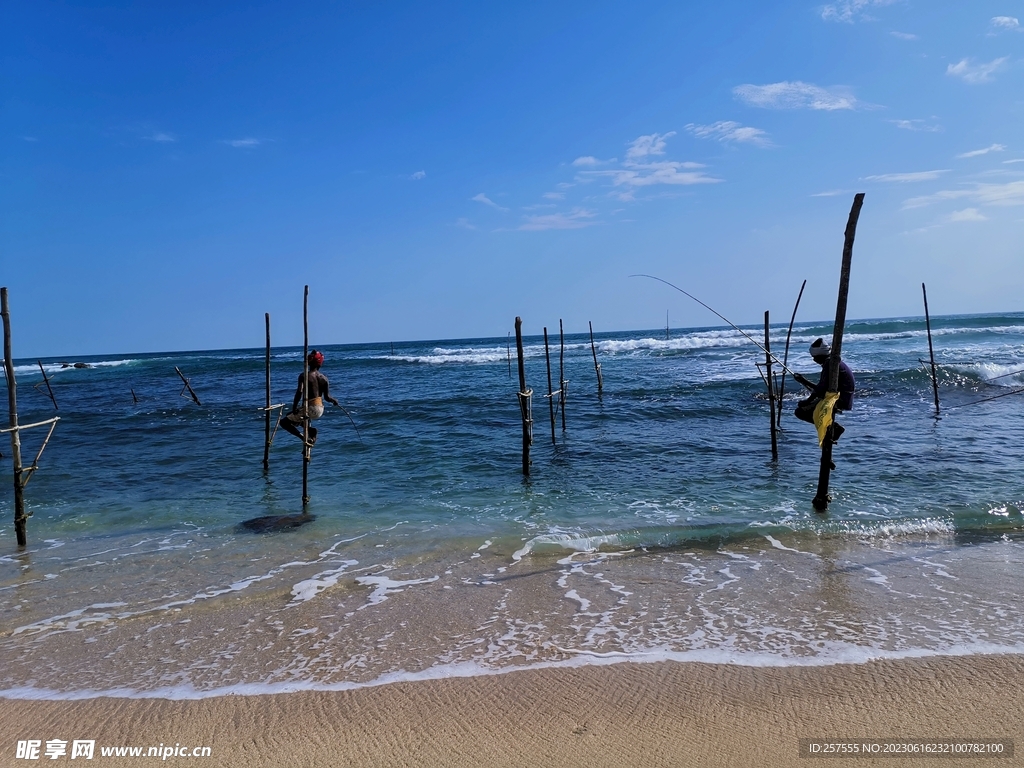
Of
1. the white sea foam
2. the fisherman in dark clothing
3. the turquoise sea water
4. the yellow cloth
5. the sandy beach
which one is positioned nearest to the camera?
the sandy beach

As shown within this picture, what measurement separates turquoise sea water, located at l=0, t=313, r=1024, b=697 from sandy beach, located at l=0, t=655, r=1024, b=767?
0.80ft

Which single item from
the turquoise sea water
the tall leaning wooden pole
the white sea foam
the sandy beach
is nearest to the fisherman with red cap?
the turquoise sea water

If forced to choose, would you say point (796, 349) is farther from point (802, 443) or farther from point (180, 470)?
point (180, 470)

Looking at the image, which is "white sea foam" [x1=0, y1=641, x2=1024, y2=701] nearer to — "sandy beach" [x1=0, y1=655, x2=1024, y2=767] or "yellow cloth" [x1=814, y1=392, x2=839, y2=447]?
"sandy beach" [x1=0, y1=655, x2=1024, y2=767]

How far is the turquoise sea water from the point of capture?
4.84 m

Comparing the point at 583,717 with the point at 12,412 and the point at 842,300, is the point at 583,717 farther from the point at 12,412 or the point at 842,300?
the point at 12,412

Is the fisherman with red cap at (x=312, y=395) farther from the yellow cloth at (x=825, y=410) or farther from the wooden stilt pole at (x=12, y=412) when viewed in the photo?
the yellow cloth at (x=825, y=410)

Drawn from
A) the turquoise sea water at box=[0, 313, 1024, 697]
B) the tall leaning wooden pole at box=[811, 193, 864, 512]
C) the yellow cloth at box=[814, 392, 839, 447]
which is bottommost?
the turquoise sea water at box=[0, 313, 1024, 697]

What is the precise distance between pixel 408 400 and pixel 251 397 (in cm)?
871

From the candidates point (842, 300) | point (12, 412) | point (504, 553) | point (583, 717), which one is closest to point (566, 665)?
point (583, 717)

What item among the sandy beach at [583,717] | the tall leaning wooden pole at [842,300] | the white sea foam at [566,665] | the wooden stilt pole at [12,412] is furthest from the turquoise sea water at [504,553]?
the tall leaning wooden pole at [842,300]

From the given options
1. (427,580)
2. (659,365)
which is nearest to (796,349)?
(659,365)

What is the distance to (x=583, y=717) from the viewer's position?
12.4 feet

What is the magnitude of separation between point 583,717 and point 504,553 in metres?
3.68
